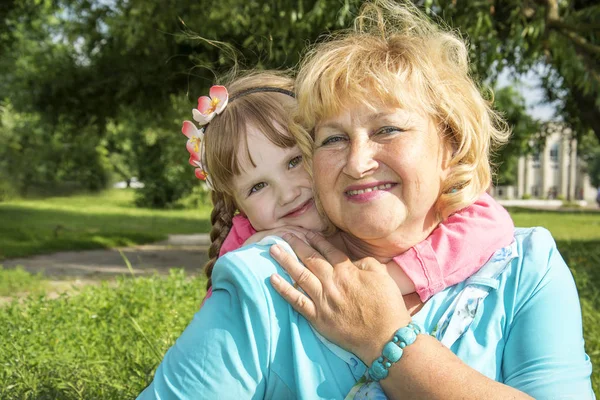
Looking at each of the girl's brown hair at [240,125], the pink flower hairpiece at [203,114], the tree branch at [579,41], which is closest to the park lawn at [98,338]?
the pink flower hairpiece at [203,114]

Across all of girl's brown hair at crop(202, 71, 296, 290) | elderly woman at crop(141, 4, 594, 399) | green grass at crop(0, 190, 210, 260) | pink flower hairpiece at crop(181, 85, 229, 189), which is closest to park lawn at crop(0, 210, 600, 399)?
pink flower hairpiece at crop(181, 85, 229, 189)

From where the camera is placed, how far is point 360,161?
1.48 meters

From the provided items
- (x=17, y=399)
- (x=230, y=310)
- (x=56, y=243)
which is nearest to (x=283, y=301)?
(x=230, y=310)

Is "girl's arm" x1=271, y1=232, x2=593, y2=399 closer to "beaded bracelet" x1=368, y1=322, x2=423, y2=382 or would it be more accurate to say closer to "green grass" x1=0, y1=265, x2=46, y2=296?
"beaded bracelet" x1=368, y1=322, x2=423, y2=382

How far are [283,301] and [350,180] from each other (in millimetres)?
316

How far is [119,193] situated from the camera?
37.4m

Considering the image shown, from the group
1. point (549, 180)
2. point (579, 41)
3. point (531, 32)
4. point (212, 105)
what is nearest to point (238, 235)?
point (212, 105)

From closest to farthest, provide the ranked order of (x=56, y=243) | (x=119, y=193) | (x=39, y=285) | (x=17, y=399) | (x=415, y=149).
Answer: (x=415, y=149), (x=17, y=399), (x=39, y=285), (x=56, y=243), (x=119, y=193)

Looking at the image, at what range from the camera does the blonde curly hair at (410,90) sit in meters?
1.50

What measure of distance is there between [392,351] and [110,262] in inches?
352

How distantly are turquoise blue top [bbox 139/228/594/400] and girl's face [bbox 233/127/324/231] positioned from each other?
0.51m

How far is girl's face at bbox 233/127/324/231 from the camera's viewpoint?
79.7 inches

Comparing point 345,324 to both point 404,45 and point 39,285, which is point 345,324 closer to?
point 404,45

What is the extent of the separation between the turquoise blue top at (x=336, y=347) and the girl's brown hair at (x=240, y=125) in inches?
23.7
